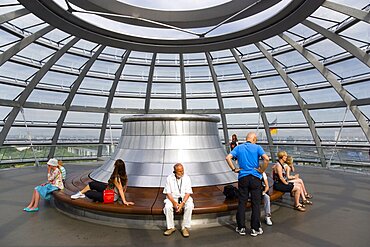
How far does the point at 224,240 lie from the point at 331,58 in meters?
14.9

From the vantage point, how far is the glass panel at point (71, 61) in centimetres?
1693

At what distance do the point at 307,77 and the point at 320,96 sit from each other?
72.9 inches

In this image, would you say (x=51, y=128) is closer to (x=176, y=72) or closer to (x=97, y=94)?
(x=97, y=94)

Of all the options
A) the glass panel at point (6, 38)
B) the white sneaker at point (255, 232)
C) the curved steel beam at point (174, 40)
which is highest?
the glass panel at point (6, 38)

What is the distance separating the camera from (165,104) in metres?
23.1

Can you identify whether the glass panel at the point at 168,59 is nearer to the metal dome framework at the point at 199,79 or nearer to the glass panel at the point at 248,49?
the metal dome framework at the point at 199,79

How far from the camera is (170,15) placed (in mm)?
10211

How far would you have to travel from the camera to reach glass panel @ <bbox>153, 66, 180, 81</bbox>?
20406 mm

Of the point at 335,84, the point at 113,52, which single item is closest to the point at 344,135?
the point at 335,84

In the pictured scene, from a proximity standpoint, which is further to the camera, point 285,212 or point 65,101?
point 65,101

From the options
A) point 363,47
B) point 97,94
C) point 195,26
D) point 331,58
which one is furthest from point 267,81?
point 97,94

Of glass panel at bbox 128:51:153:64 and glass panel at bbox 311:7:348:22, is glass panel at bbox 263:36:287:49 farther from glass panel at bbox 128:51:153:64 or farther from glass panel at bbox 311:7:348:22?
glass panel at bbox 128:51:153:64

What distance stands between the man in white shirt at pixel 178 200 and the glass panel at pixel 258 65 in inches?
601

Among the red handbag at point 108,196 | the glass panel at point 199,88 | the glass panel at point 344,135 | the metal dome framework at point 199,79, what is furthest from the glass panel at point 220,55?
the red handbag at point 108,196
